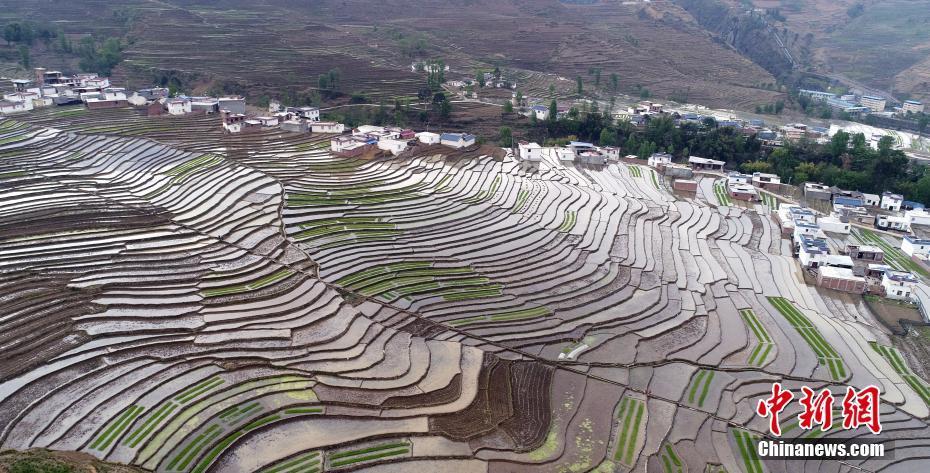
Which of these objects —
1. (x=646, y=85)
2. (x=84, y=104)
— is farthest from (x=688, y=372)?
(x=646, y=85)

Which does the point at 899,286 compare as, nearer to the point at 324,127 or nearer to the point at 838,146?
the point at 838,146

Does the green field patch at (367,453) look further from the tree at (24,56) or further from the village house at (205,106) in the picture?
the tree at (24,56)

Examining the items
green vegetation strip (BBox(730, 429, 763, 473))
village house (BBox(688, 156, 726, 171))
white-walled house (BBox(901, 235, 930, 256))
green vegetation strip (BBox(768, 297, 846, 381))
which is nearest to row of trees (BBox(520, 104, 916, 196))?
village house (BBox(688, 156, 726, 171))

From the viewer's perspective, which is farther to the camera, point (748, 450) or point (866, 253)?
point (866, 253)

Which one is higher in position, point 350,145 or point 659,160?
point 350,145

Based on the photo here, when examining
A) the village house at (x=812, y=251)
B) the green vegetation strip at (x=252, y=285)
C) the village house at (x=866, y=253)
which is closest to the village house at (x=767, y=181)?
the village house at (x=812, y=251)

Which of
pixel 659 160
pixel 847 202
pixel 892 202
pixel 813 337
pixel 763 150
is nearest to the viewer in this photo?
pixel 813 337

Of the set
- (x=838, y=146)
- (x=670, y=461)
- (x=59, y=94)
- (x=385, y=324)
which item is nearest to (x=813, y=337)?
(x=670, y=461)
